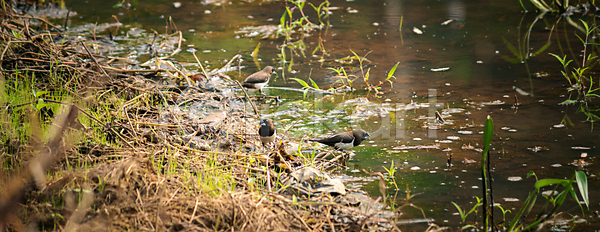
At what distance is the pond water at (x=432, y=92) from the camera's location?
3394 millimetres

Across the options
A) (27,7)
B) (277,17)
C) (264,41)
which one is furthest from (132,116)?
Answer: (27,7)

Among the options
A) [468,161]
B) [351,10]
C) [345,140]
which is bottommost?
[468,161]

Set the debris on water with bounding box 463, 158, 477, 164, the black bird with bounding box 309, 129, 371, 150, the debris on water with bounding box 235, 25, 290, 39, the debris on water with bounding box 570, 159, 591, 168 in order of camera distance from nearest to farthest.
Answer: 1. the debris on water with bounding box 570, 159, 591, 168
2. the debris on water with bounding box 463, 158, 477, 164
3. the black bird with bounding box 309, 129, 371, 150
4. the debris on water with bounding box 235, 25, 290, 39

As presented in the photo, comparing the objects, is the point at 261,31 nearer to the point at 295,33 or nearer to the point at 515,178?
the point at 295,33

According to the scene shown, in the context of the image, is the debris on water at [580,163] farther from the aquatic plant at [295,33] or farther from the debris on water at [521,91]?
the aquatic plant at [295,33]

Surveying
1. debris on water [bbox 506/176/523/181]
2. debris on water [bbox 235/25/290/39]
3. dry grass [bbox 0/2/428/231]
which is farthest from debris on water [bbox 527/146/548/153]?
debris on water [bbox 235/25/290/39]

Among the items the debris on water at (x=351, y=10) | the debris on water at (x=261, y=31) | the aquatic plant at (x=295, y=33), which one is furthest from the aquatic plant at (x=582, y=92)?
the debris on water at (x=351, y=10)

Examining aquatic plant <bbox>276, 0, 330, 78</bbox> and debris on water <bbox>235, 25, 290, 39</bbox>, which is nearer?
aquatic plant <bbox>276, 0, 330, 78</bbox>

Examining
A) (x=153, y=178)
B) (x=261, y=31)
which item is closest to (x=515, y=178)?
(x=153, y=178)

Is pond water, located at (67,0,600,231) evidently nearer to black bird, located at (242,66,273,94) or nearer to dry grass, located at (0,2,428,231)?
black bird, located at (242,66,273,94)

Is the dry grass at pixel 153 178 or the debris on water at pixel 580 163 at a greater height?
the dry grass at pixel 153 178

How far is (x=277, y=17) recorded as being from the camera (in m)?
8.93

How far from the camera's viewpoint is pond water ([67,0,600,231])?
134 inches

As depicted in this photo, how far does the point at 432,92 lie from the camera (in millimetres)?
5156
